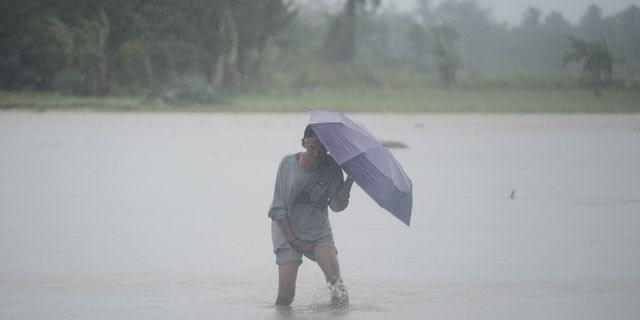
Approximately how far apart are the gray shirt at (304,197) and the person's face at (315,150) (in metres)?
0.08

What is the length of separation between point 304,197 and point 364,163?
17.8 inches

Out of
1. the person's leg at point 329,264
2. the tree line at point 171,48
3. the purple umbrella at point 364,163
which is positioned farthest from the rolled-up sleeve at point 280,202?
the tree line at point 171,48

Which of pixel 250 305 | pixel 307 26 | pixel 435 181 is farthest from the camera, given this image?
pixel 307 26

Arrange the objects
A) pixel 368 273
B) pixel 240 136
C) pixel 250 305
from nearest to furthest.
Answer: pixel 250 305
pixel 368 273
pixel 240 136

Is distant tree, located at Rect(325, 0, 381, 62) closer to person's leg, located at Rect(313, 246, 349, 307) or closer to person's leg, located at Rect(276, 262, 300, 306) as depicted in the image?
person's leg, located at Rect(276, 262, 300, 306)

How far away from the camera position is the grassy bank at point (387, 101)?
35.6 meters

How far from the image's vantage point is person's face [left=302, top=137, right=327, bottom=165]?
7.02 metres

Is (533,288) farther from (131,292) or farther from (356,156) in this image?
(131,292)

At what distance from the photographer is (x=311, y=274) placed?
9055 millimetres

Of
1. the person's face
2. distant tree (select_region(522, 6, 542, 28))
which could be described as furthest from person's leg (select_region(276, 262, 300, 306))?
distant tree (select_region(522, 6, 542, 28))

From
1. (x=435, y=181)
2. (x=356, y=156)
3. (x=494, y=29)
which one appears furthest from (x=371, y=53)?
(x=356, y=156)

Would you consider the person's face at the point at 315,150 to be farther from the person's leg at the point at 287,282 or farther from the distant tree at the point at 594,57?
the distant tree at the point at 594,57

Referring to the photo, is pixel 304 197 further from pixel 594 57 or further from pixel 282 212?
pixel 594 57

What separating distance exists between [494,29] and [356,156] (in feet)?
210
